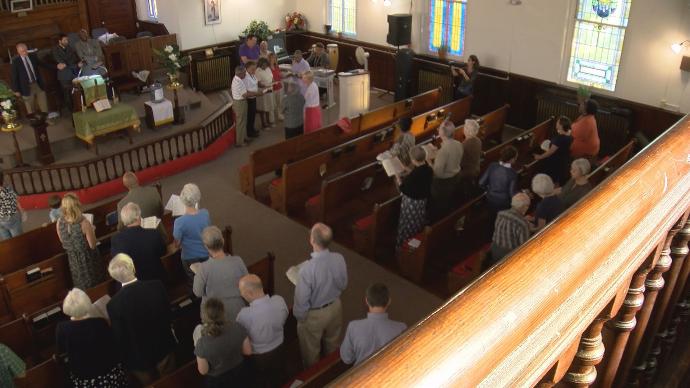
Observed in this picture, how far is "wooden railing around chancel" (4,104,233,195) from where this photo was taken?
29.0 feet

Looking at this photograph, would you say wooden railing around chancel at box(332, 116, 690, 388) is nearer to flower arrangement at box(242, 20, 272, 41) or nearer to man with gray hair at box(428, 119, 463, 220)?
man with gray hair at box(428, 119, 463, 220)

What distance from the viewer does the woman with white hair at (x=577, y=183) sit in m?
6.25

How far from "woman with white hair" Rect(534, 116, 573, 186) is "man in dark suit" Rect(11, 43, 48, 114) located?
9.12 meters

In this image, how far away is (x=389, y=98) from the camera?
14.8 metres

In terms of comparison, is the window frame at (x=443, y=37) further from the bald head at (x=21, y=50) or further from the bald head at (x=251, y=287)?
the bald head at (x=251, y=287)

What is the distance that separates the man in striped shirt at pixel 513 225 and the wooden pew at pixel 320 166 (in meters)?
3.41

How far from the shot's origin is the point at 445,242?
289 inches

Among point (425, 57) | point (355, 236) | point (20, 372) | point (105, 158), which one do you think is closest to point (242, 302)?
point (20, 372)

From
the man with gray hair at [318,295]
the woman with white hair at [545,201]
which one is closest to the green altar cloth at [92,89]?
the man with gray hair at [318,295]

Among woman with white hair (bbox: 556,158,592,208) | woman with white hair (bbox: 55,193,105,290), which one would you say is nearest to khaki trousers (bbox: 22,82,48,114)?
woman with white hair (bbox: 55,193,105,290)

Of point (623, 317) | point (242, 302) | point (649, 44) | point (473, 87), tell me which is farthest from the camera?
point (473, 87)

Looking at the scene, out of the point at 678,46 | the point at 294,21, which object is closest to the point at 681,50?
the point at 678,46

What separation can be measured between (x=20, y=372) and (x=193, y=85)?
10966 mm

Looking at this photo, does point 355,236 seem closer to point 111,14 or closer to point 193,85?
point 193,85
